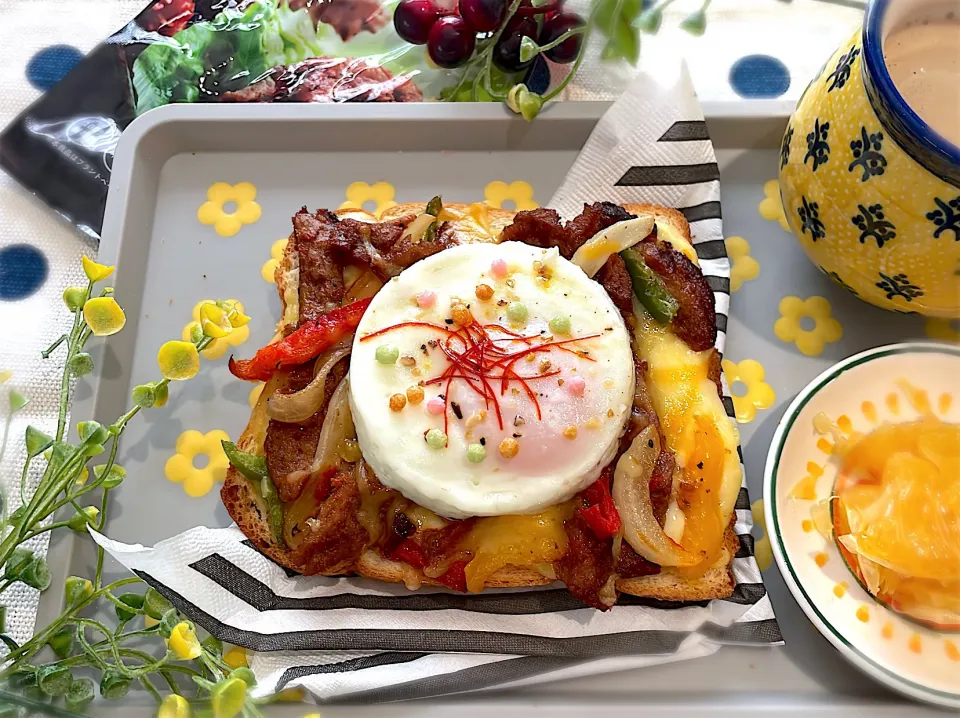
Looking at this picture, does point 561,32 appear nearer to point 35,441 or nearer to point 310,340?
point 310,340

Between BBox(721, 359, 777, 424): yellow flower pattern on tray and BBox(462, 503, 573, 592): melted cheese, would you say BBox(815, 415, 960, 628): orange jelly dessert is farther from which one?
BBox(462, 503, 573, 592): melted cheese

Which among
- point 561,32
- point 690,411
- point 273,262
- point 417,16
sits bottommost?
point 690,411

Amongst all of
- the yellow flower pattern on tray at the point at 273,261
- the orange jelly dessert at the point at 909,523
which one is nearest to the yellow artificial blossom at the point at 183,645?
the yellow flower pattern on tray at the point at 273,261

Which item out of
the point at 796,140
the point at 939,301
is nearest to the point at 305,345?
the point at 796,140

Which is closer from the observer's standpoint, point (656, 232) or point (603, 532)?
point (603, 532)

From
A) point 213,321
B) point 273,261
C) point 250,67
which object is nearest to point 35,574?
point 213,321

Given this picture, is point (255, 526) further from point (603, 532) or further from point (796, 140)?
point (796, 140)
